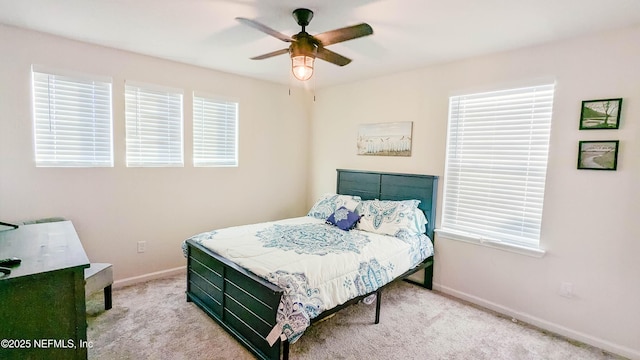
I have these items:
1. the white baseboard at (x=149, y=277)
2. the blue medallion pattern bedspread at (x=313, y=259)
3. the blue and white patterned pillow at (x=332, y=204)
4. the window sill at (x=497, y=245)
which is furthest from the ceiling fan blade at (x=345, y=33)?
the white baseboard at (x=149, y=277)

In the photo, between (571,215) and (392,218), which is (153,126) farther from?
(571,215)

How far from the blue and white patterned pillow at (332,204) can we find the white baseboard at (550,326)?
1346mm

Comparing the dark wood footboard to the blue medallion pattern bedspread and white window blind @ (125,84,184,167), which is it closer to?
the blue medallion pattern bedspread

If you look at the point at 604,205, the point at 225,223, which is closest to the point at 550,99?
the point at 604,205

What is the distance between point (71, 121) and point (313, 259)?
8.69 feet

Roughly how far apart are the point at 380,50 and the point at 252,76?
1.82 metres

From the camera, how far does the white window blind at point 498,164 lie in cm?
279

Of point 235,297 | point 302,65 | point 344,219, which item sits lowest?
point 235,297

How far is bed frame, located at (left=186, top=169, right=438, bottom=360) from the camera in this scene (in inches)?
83.1

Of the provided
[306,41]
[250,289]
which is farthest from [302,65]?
[250,289]

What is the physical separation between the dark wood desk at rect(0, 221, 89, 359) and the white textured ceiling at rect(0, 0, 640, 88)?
1.76 meters

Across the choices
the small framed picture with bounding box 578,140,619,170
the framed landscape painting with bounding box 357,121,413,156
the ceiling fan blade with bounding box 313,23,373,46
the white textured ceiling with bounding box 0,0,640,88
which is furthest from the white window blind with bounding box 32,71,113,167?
the small framed picture with bounding box 578,140,619,170

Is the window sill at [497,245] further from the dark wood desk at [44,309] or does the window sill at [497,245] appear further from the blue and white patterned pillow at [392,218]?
the dark wood desk at [44,309]

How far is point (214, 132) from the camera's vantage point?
3.90 m
